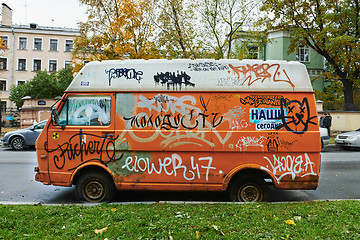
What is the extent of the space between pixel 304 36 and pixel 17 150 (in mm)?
20897

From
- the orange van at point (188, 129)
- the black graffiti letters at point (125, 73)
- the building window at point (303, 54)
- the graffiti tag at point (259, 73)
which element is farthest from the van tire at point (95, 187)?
the building window at point (303, 54)

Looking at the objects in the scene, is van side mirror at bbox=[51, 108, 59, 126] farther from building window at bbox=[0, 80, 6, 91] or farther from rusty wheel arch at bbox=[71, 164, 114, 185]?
building window at bbox=[0, 80, 6, 91]

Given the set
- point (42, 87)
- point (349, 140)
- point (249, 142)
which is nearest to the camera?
point (249, 142)

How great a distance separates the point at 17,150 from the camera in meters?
13.4

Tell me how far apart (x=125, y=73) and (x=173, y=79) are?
0.94m

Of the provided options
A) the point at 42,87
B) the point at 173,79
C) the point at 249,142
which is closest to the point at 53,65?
the point at 42,87

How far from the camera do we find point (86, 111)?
4.94m

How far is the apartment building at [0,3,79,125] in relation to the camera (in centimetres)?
4034

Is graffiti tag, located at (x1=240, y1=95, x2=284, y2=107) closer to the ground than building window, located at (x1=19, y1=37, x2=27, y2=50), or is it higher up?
A: closer to the ground

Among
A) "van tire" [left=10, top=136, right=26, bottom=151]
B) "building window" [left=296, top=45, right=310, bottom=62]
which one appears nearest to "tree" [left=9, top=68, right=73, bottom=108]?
"van tire" [left=10, top=136, right=26, bottom=151]

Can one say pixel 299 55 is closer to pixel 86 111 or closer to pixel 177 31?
pixel 177 31

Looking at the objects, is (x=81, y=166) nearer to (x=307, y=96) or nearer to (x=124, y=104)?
(x=124, y=104)

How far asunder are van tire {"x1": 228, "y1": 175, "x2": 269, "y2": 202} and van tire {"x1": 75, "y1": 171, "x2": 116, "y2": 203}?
92.7 inches

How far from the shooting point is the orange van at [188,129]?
4.70 m
